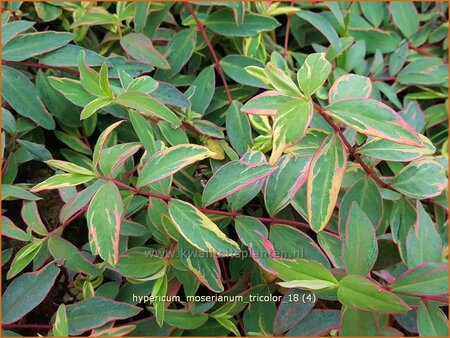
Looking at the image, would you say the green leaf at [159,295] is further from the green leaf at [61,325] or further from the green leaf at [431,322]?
the green leaf at [431,322]

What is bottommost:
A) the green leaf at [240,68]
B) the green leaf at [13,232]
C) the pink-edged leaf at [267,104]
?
the green leaf at [13,232]

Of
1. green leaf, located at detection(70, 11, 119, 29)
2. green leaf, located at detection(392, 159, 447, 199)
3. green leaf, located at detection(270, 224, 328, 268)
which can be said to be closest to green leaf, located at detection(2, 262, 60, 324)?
green leaf, located at detection(270, 224, 328, 268)

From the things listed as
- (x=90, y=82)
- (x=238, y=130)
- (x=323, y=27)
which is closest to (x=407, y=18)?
(x=323, y=27)

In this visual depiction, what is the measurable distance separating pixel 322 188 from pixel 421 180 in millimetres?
260

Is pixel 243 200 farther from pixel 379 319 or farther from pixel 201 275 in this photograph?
pixel 379 319

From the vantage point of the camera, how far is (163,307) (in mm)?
766

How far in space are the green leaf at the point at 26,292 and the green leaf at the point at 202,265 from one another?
0.20 meters

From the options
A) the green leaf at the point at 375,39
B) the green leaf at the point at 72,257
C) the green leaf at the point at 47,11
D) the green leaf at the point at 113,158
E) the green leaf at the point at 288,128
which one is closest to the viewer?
→ the green leaf at the point at 288,128

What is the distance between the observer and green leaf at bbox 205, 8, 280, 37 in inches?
40.5

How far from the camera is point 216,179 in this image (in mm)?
747

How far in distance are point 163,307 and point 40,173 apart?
1.30ft

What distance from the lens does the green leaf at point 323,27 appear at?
1028mm

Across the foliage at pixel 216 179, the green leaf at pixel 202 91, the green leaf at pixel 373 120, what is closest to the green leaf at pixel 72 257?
the foliage at pixel 216 179

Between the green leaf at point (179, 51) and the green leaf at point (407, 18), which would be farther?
the green leaf at point (407, 18)
